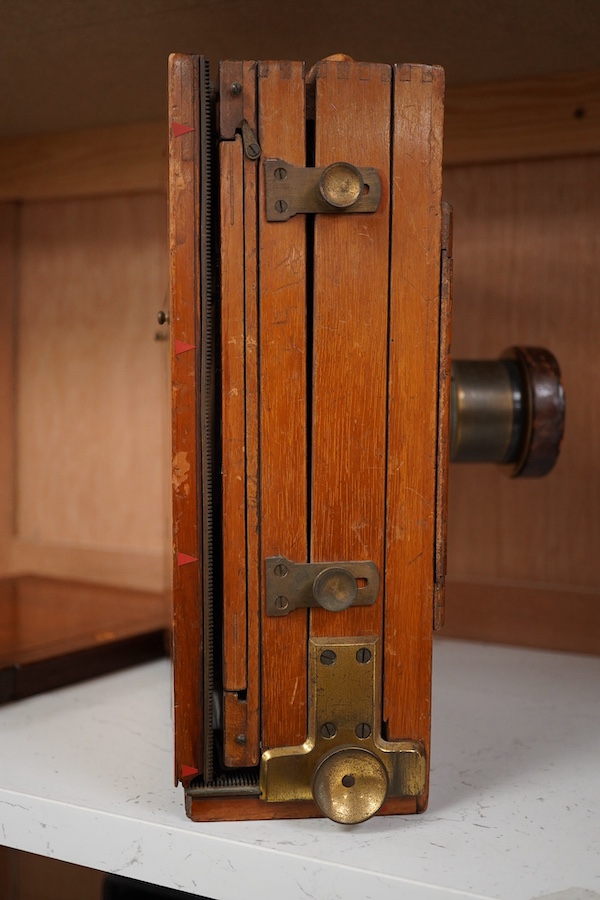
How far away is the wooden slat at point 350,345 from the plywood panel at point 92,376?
85 cm

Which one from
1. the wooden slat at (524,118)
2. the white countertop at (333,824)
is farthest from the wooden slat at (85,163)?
the white countertop at (333,824)

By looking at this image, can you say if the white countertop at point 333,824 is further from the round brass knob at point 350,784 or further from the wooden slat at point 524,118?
the wooden slat at point 524,118

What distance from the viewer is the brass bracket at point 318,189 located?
807 millimetres

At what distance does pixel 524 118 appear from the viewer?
4.57 feet

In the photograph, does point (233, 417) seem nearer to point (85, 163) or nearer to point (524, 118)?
point (524, 118)

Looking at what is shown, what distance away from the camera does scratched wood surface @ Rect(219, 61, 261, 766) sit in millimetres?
811

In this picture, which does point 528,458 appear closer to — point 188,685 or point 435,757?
point 435,757

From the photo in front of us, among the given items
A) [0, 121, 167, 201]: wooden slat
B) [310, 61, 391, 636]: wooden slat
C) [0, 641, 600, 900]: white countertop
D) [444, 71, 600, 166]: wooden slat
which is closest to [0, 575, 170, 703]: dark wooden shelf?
[0, 641, 600, 900]: white countertop

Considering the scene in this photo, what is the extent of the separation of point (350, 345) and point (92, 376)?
1.00 metres

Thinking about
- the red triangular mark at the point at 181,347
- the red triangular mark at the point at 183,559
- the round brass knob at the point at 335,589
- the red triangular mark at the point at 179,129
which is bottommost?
the round brass knob at the point at 335,589

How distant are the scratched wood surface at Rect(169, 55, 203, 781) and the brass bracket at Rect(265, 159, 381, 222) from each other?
2.7 inches

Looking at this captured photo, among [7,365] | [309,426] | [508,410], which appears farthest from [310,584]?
[7,365]

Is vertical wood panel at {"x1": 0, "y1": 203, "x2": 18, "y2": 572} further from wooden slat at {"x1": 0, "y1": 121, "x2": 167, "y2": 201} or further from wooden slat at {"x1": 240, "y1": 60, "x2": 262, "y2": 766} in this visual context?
wooden slat at {"x1": 240, "y1": 60, "x2": 262, "y2": 766}

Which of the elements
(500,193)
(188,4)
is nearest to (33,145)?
(188,4)
